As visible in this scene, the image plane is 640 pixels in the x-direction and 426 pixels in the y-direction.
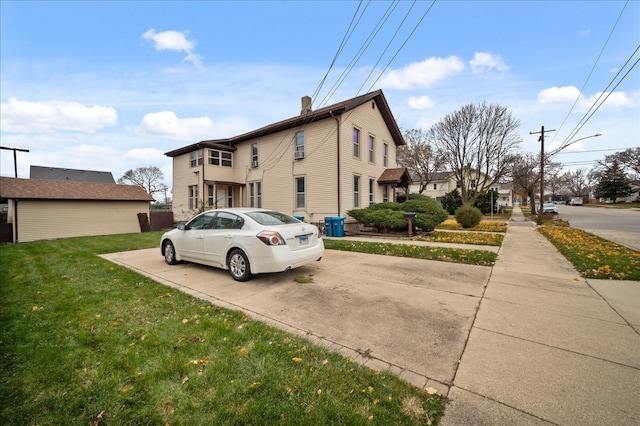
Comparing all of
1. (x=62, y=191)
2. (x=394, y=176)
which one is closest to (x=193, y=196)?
(x=62, y=191)

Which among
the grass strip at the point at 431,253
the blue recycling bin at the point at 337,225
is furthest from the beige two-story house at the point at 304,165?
the grass strip at the point at 431,253

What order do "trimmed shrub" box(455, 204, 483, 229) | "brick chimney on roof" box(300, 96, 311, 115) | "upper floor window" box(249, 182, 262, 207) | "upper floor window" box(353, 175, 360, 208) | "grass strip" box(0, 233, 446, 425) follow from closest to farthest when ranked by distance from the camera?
"grass strip" box(0, 233, 446, 425) → "upper floor window" box(353, 175, 360, 208) → "trimmed shrub" box(455, 204, 483, 229) → "upper floor window" box(249, 182, 262, 207) → "brick chimney on roof" box(300, 96, 311, 115)

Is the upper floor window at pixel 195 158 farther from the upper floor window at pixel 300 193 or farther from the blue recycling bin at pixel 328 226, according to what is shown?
the blue recycling bin at pixel 328 226

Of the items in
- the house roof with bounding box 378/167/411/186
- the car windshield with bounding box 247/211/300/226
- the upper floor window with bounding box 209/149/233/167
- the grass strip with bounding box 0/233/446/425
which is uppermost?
the upper floor window with bounding box 209/149/233/167

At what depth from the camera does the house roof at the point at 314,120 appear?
547 inches

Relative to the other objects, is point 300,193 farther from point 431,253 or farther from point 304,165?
point 431,253

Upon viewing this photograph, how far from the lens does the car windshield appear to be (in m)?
5.62

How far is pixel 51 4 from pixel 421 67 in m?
14.0

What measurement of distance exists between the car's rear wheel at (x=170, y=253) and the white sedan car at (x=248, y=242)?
0.38 metres

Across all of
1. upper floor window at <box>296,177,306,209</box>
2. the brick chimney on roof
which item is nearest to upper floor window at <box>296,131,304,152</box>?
upper floor window at <box>296,177,306,209</box>

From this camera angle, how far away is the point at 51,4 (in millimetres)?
8516

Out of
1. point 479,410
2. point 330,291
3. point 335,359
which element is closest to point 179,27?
point 330,291

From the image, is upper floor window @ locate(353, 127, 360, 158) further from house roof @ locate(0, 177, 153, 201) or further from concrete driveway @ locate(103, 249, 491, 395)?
house roof @ locate(0, 177, 153, 201)

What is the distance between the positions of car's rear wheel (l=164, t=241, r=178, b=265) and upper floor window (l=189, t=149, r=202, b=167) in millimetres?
12713
